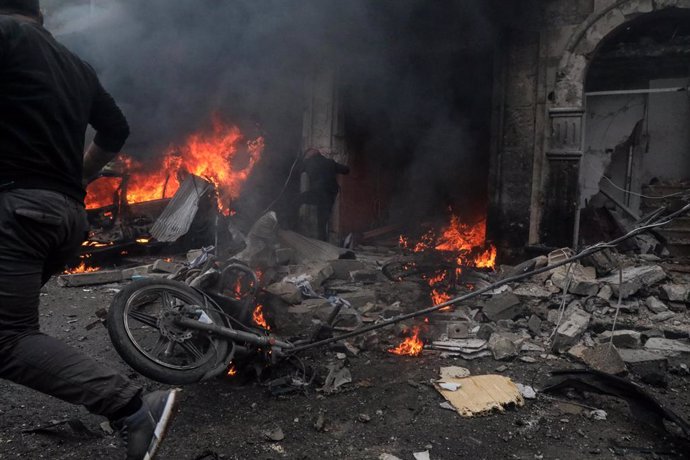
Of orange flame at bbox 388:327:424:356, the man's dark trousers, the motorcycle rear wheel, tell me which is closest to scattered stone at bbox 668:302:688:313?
orange flame at bbox 388:327:424:356

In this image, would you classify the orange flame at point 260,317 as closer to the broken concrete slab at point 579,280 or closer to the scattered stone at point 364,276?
the scattered stone at point 364,276

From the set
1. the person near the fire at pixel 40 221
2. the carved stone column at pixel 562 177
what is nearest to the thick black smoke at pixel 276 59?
the carved stone column at pixel 562 177

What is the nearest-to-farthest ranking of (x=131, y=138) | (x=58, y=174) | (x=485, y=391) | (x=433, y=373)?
(x=58, y=174)
(x=485, y=391)
(x=433, y=373)
(x=131, y=138)

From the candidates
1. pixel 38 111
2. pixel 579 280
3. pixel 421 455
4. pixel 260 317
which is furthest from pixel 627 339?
pixel 38 111

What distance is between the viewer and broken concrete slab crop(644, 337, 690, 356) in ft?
16.3

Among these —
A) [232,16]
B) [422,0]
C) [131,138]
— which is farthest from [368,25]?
[131,138]

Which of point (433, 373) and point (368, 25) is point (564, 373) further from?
point (368, 25)

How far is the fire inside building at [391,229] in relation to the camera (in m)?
3.45

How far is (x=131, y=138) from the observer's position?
10805 millimetres

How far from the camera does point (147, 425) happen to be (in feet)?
7.57

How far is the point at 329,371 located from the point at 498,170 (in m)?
5.82

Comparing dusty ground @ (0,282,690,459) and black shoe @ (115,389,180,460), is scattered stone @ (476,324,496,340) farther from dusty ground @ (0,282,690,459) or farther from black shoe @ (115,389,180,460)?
black shoe @ (115,389,180,460)

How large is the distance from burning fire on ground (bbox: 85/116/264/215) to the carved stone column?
5623 millimetres

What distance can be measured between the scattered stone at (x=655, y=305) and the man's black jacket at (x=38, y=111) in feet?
20.8
